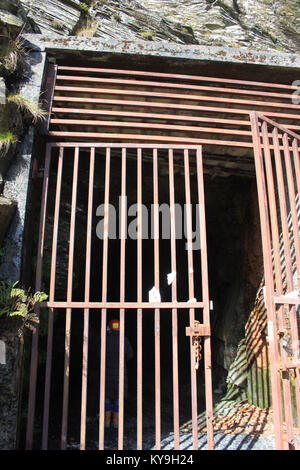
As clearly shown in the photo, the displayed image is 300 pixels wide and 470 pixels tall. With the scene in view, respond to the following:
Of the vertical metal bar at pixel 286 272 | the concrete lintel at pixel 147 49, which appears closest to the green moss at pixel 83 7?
the concrete lintel at pixel 147 49

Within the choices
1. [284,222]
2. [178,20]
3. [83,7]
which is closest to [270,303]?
[284,222]

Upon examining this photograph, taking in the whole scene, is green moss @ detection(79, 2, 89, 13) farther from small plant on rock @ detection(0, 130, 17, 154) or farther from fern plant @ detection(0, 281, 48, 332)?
fern plant @ detection(0, 281, 48, 332)

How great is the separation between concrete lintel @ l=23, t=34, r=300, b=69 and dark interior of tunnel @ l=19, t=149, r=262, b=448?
129 cm

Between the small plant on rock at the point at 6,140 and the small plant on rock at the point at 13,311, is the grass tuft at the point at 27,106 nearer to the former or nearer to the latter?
the small plant on rock at the point at 6,140

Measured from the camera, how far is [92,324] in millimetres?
8188

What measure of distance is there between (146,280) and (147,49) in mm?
6669

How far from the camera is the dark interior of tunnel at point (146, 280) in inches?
224

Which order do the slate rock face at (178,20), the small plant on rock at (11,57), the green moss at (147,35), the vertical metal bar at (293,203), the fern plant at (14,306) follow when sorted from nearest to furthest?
1. the fern plant at (14,306)
2. the vertical metal bar at (293,203)
3. the small plant on rock at (11,57)
4. the slate rock face at (178,20)
5. the green moss at (147,35)

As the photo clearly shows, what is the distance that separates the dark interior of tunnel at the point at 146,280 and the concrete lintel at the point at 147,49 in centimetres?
129

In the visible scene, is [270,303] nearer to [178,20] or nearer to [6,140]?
[6,140]

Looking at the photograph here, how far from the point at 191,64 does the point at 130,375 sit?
23.3 feet

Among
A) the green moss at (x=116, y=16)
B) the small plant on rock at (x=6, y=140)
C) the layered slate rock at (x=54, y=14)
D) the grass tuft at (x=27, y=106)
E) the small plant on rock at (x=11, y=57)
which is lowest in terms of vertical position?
the small plant on rock at (x=6, y=140)

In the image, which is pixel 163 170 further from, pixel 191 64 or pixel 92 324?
pixel 92 324
